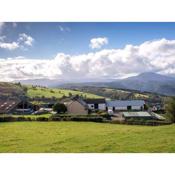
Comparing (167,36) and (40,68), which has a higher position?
(167,36)

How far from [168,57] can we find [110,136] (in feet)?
8.16

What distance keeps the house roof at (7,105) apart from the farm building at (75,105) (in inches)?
62.6

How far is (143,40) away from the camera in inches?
380

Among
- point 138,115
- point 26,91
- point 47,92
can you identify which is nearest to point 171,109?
point 138,115

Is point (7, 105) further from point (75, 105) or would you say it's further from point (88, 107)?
point (88, 107)

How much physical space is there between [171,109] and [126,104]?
1.92 metres

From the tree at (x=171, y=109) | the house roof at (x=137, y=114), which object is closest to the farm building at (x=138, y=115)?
the house roof at (x=137, y=114)

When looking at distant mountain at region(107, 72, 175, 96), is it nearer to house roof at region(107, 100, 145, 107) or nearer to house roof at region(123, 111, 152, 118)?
house roof at region(123, 111, 152, 118)

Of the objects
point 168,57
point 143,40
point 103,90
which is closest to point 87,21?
point 143,40

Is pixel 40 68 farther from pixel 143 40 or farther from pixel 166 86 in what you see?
pixel 166 86

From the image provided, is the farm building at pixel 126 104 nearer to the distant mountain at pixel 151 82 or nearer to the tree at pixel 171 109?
the tree at pixel 171 109

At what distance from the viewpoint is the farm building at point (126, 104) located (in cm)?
1405

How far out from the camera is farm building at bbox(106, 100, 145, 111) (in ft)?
46.1
